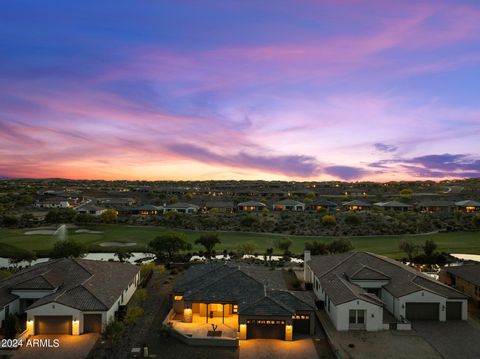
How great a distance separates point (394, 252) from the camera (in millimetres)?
60500

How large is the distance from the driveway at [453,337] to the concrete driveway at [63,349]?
26478 millimetres

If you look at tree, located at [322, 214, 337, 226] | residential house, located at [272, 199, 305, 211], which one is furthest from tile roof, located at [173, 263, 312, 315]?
residential house, located at [272, 199, 305, 211]

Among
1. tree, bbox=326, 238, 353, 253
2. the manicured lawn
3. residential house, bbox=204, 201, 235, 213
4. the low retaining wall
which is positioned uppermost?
residential house, bbox=204, 201, 235, 213

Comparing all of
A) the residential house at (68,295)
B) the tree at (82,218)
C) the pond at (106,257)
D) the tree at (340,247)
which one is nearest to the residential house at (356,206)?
the tree at (340,247)

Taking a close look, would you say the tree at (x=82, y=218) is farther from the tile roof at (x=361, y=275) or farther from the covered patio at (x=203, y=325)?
the covered patio at (x=203, y=325)

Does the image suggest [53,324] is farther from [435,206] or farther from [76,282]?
[435,206]

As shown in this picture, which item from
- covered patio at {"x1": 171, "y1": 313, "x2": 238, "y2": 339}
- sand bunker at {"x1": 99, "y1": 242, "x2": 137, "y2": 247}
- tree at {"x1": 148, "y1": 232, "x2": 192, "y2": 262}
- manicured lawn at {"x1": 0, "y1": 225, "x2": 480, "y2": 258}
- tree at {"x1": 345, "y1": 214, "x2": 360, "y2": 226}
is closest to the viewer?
covered patio at {"x1": 171, "y1": 313, "x2": 238, "y2": 339}

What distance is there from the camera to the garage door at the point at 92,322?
31.2 meters

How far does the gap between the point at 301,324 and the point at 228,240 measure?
4375 centimetres

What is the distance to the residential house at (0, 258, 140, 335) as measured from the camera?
3067cm

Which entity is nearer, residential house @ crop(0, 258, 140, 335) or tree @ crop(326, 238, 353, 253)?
residential house @ crop(0, 258, 140, 335)

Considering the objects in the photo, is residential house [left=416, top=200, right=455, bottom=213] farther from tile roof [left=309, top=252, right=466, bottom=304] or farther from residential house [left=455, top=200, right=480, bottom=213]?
tile roof [left=309, top=252, right=466, bottom=304]

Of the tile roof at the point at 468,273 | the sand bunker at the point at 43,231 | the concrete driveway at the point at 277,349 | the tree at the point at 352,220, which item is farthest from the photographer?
the tree at the point at 352,220

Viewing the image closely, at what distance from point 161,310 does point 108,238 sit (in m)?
42.8
